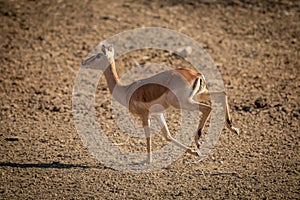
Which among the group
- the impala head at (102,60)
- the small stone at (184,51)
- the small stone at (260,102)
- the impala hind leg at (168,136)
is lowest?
the impala hind leg at (168,136)

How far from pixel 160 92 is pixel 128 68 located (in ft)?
8.83

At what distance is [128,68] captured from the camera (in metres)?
9.32

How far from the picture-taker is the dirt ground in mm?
6426

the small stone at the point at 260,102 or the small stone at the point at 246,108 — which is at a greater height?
the small stone at the point at 260,102

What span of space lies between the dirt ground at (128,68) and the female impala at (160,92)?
572mm

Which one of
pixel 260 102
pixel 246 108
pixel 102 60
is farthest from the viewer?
pixel 260 102

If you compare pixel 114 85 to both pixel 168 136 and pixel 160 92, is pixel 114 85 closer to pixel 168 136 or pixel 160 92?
pixel 160 92

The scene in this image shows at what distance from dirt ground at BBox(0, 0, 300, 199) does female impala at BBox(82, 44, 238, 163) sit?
1.88 ft

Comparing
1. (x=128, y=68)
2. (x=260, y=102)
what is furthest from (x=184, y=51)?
(x=260, y=102)

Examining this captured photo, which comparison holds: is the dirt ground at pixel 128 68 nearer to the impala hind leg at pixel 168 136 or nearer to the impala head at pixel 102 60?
the impala hind leg at pixel 168 136

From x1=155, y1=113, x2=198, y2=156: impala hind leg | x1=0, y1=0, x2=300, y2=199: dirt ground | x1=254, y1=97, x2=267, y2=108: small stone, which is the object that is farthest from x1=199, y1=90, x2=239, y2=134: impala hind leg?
x1=254, y1=97, x2=267, y2=108: small stone

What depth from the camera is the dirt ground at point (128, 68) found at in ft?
21.1

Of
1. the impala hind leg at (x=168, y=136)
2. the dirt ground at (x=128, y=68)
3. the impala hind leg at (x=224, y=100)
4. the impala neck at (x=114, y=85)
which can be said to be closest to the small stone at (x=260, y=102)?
the dirt ground at (x=128, y=68)

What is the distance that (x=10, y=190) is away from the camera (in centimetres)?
636
